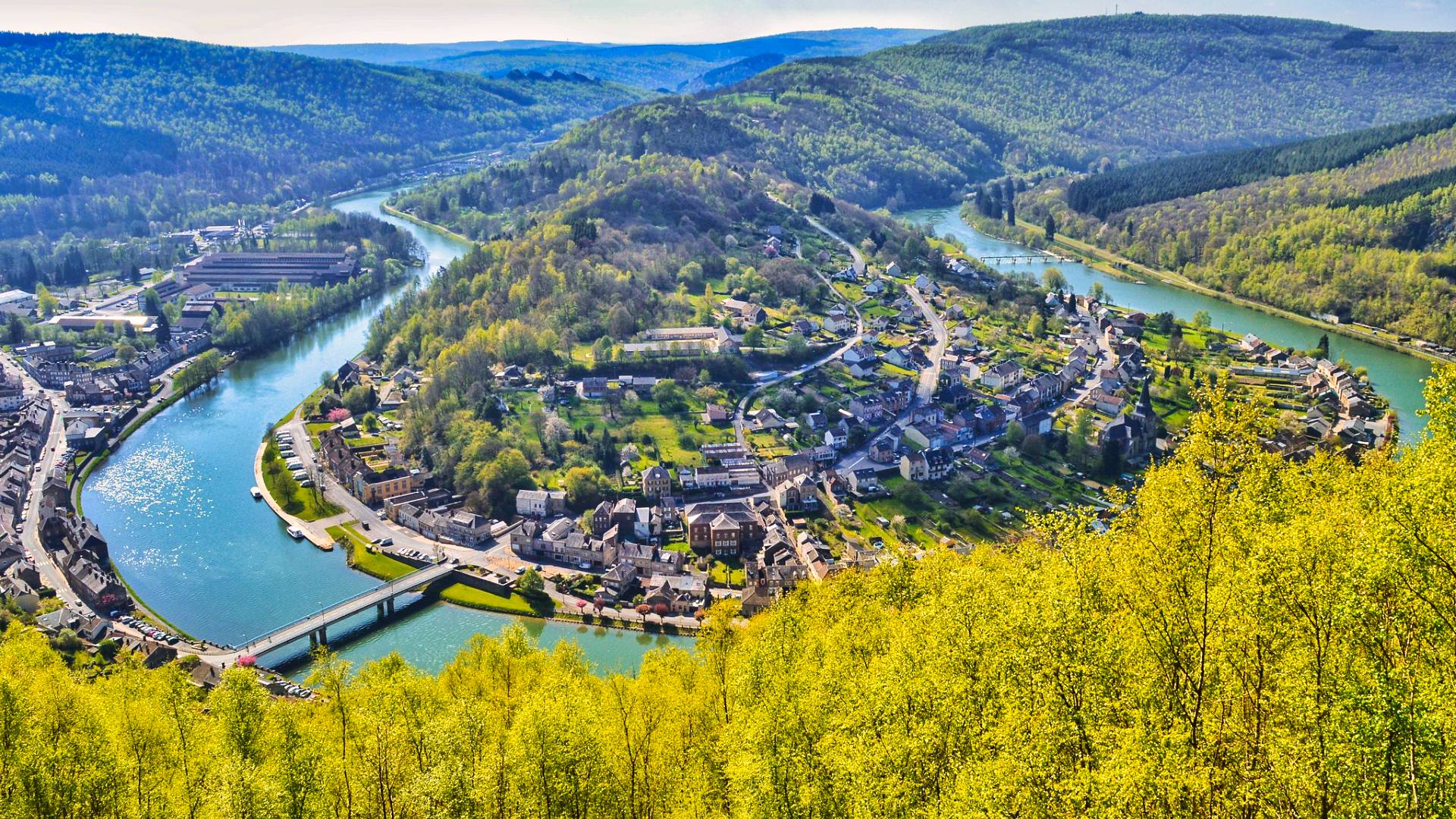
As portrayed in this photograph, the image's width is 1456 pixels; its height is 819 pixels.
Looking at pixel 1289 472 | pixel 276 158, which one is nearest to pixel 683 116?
pixel 276 158

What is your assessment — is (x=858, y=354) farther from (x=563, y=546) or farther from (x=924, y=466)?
(x=563, y=546)

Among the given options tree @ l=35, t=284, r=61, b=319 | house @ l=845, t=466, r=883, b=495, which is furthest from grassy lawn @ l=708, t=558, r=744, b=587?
tree @ l=35, t=284, r=61, b=319

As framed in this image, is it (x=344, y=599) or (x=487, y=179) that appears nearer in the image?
(x=344, y=599)

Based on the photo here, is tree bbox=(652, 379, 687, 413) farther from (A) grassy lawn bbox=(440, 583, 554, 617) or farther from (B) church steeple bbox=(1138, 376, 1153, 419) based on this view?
(B) church steeple bbox=(1138, 376, 1153, 419)

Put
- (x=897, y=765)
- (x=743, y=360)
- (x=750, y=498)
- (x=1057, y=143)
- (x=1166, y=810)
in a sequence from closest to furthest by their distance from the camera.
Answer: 1. (x=1166, y=810)
2. (x=897, y=765)
3. (x=750, y=498)
4. (x=743, y=360)
5. (x=1057, y=143)

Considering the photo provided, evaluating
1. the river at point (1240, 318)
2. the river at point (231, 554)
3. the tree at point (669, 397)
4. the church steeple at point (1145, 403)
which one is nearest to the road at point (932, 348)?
the church steeple at point (1145, 403)

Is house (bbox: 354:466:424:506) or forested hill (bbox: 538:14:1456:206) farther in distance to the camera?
forested hill (bbox: 538:14:1456:206)

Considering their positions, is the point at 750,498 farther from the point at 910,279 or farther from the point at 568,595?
the point at 910,279
